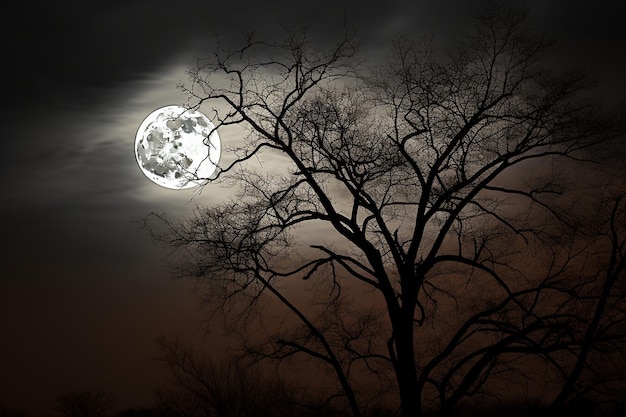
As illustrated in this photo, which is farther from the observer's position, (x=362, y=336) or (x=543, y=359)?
(x=362, y=336)

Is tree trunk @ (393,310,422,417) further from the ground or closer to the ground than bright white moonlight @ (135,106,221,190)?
closer to the ground

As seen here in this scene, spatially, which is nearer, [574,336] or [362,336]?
[574,336]

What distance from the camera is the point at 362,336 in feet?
56.2

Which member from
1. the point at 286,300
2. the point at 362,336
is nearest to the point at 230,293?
the point at 286,300

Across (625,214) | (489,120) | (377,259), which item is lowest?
(377,259)

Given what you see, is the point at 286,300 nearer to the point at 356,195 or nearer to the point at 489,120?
the point at 356,195

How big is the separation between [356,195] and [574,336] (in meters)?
4.79

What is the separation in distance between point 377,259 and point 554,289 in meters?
3.47

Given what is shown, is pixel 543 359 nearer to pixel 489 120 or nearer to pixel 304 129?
pixel 489 120

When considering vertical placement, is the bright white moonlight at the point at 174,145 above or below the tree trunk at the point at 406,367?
above

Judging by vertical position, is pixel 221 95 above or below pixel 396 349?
above

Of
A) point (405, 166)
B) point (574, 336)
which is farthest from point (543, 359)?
point (405, 166)

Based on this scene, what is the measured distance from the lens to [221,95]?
16.2 metres

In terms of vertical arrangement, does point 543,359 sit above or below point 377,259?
below
